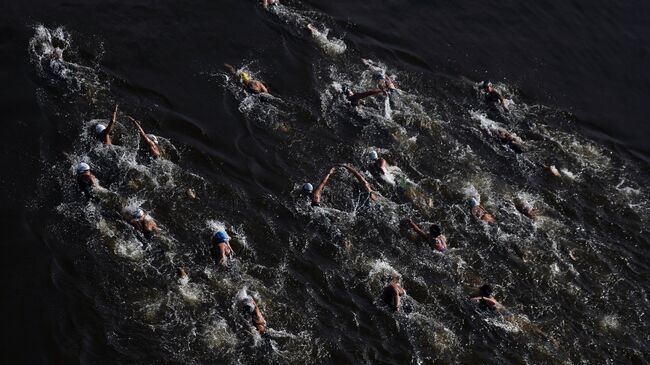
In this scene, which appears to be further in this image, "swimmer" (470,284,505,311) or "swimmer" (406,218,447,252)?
"swimmer" (406,218,447,252)

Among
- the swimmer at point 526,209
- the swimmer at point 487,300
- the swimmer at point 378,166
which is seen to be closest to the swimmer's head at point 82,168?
the swimmer at point 378,166

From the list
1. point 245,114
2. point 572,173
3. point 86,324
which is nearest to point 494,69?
point 572,173

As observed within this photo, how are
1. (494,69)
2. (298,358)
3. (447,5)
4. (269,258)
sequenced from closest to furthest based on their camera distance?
1. (298,358)
2. (269,258)
3. (494,69)
4. (447,5)

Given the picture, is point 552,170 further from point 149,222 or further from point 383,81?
point 149,222

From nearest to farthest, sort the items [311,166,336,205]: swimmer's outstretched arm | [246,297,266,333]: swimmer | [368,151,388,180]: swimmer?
[246,297,266,333]: swimmer, [311,166,336,205]: swimmer's outstretched arm, [368,151,388,180]: swimmer

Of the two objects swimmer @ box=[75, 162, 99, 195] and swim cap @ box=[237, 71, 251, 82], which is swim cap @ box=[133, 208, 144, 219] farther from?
swim cap @ box=[237, 71, 251, 82]

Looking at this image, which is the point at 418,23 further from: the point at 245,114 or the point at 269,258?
the point at 269,258

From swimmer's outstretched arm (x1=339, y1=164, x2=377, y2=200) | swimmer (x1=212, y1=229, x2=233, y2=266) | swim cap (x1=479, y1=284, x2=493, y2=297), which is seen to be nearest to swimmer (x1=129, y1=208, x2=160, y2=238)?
swimmer (x1=212, y1=229, x2=233, y2=266)
